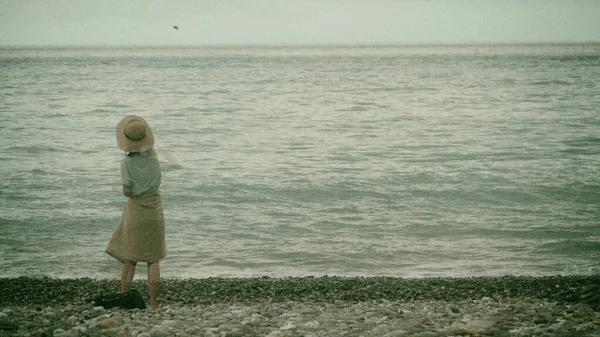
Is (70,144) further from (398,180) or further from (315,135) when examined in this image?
(398,180)

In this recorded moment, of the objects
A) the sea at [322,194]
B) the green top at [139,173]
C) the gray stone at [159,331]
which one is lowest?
the sea at [322,194]

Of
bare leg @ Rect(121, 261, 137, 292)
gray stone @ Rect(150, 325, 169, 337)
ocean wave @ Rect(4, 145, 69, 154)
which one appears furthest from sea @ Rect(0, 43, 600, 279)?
gray stone @ Rect(150, 325, 169, 337)

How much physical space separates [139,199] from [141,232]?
13.1 inches

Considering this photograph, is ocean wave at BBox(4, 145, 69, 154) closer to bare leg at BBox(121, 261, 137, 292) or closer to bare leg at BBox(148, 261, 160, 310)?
bare leg at BBox(121, 261, 137, 292)

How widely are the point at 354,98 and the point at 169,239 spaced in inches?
1564

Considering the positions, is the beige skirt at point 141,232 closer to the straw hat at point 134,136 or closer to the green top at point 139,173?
the green top at point 139,173

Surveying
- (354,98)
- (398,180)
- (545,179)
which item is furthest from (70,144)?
(354,98)

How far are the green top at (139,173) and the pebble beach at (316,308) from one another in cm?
120

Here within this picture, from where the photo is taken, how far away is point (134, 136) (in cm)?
712

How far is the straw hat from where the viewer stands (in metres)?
7.11

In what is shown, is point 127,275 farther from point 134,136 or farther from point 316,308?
point 316,308

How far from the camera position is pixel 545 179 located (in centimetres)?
1842

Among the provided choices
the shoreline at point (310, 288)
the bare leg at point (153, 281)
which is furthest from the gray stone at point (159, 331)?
the shoreline at point (310, 288)

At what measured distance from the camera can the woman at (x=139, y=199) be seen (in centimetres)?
712
